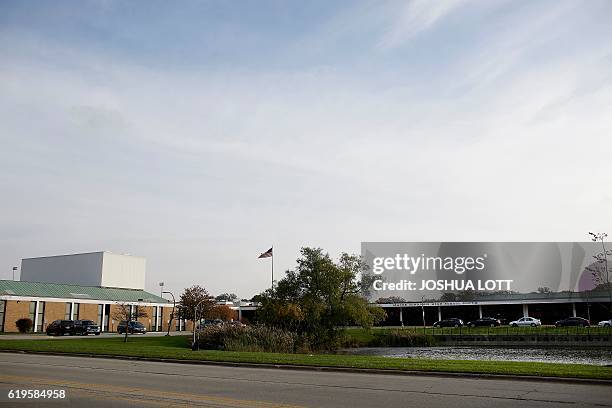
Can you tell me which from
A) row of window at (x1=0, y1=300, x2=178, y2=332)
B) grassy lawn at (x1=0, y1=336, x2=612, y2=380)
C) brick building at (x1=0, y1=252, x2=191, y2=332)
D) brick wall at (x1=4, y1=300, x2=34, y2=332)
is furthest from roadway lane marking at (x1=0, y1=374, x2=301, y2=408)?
brick wall at (x1=4, y1=300, x2=34, y2=332)

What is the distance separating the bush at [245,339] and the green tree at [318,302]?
8208mm

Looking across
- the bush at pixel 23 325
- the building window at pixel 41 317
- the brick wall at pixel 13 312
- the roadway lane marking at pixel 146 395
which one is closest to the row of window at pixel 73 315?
the building window at pixel 41 317

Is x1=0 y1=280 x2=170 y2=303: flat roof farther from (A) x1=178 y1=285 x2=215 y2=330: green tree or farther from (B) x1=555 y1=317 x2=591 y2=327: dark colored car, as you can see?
(B) x1=555 y1=317 x2=591 y2=327: dark colored car

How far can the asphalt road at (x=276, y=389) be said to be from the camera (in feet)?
41.5

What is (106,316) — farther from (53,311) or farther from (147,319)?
(53,311)

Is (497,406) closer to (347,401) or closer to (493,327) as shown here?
(347,401)

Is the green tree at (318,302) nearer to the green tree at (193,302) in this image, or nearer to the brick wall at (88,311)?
the green tree at (193,302)

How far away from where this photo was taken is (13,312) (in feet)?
192

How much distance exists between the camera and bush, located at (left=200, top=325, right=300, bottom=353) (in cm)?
3547

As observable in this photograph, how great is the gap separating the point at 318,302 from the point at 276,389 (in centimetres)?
3508

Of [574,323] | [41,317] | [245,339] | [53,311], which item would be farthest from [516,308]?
[41,317]

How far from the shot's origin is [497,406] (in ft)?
40.5

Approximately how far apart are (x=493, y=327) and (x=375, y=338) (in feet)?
59.9

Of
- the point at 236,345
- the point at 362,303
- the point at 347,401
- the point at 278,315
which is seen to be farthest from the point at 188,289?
the point at 347,401
